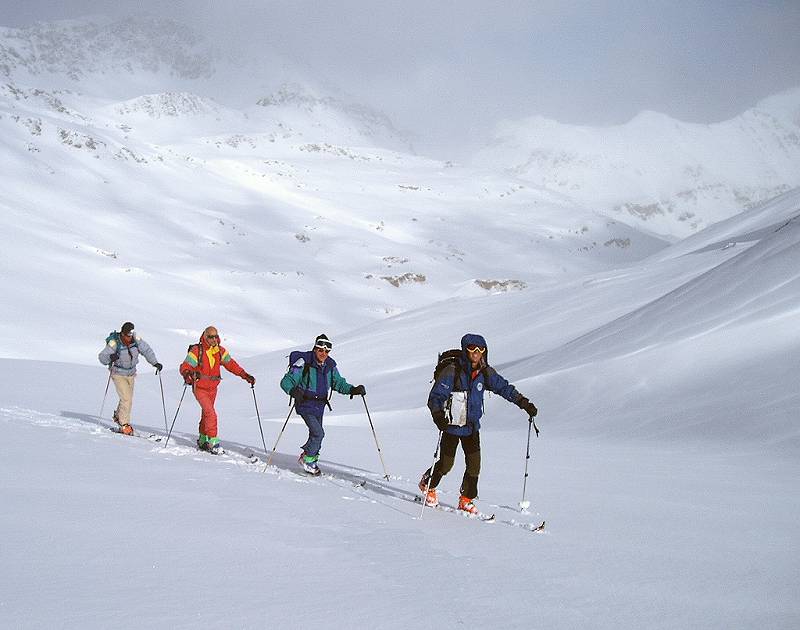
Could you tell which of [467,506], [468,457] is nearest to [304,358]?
[468,457]

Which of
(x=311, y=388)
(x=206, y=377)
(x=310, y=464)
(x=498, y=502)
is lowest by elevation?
(x=498, y=502)

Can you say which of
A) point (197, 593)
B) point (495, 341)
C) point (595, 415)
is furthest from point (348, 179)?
point (197, 593)

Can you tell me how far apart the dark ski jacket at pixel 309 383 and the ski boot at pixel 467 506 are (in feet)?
7.18

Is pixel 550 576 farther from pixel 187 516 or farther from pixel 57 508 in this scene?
pixel 57 508

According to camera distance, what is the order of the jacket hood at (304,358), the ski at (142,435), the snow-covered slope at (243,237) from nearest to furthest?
the jacket hood at (304,358), the ski at (142,435), the snow-covered slope at (243,237)

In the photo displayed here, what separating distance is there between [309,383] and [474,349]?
101 inches

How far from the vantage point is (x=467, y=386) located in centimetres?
690

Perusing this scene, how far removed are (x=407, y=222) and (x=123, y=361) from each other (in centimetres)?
9625

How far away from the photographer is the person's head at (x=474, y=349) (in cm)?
676

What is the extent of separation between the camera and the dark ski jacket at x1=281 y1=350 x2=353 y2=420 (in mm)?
8453

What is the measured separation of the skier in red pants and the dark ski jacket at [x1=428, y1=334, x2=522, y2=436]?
11.9 ft

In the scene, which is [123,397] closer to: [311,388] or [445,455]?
[311,388]

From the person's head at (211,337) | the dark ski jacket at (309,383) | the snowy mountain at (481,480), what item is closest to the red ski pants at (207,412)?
the snowy mountain at (481,480)

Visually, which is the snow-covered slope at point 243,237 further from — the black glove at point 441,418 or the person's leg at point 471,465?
the person's leg at point 471,465
